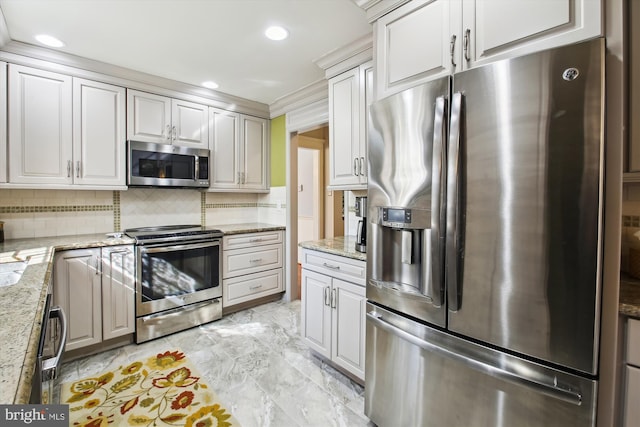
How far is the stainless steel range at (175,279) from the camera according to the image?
264 centimetres

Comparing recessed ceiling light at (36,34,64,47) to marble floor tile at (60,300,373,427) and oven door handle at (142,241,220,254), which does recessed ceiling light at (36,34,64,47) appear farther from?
marble floor tile at (60,300,373,427)

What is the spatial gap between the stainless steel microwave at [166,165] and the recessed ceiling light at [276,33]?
4.88 ft

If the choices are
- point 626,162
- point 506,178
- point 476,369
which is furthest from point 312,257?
point 626,162

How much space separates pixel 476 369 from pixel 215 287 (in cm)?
254

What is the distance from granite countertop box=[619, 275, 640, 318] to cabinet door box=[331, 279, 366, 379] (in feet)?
3.91

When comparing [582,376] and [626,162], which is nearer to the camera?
[582,376]

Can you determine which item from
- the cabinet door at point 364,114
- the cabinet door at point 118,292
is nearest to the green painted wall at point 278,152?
the cabinet door at point 364,114

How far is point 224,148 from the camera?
11.5 feet

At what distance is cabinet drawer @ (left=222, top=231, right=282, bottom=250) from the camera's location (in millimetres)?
3221

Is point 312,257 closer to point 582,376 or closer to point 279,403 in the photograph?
point 279,403

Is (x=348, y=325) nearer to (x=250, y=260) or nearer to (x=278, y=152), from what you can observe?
(x=250, y=260)

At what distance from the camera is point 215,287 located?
3111mm

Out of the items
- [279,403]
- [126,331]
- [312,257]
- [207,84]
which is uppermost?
[207,84]

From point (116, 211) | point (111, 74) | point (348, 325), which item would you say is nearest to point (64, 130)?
point (111, 74)
